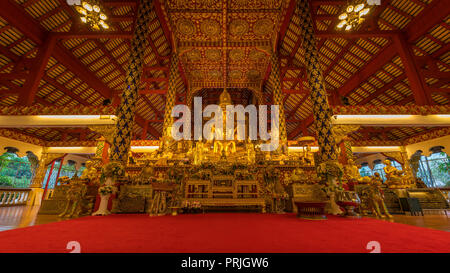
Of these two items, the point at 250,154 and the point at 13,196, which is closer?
the point at 250,154

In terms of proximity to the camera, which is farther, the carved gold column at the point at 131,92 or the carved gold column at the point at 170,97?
the carved gold column at the point at 170,97

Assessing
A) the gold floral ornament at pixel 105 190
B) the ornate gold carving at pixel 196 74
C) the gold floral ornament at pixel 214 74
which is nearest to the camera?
the gold floral ornament at pixel 105 190

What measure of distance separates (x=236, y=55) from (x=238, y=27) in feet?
7.47

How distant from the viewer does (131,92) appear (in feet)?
20.0

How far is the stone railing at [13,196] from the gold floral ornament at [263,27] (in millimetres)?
17445

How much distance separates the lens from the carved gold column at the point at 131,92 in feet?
18.2

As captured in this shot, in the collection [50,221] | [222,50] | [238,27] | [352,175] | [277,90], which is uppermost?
[238,27]

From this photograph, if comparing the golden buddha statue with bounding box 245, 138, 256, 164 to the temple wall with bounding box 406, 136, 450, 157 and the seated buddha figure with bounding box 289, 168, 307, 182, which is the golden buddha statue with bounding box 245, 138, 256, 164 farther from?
the temple wall with bounding box 406, 136, 450, 157

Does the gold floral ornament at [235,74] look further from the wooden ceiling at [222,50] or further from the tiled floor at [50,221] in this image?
the tiled floor at [50,221]

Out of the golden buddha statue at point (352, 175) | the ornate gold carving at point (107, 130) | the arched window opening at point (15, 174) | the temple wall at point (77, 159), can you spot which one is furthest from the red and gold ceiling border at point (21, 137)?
the golden buddha statue at point (352, 175)

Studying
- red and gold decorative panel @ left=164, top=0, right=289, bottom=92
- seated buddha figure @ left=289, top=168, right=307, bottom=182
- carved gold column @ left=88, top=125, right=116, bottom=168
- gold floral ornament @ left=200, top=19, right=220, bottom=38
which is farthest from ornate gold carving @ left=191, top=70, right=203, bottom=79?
seated buddha figure @ left=289, top=168, right=307, bottom=182

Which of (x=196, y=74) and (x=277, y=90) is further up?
(x=196, y=74)

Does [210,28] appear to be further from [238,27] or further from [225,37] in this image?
[238,27]

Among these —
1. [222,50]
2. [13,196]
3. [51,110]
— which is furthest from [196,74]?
[13,196]
